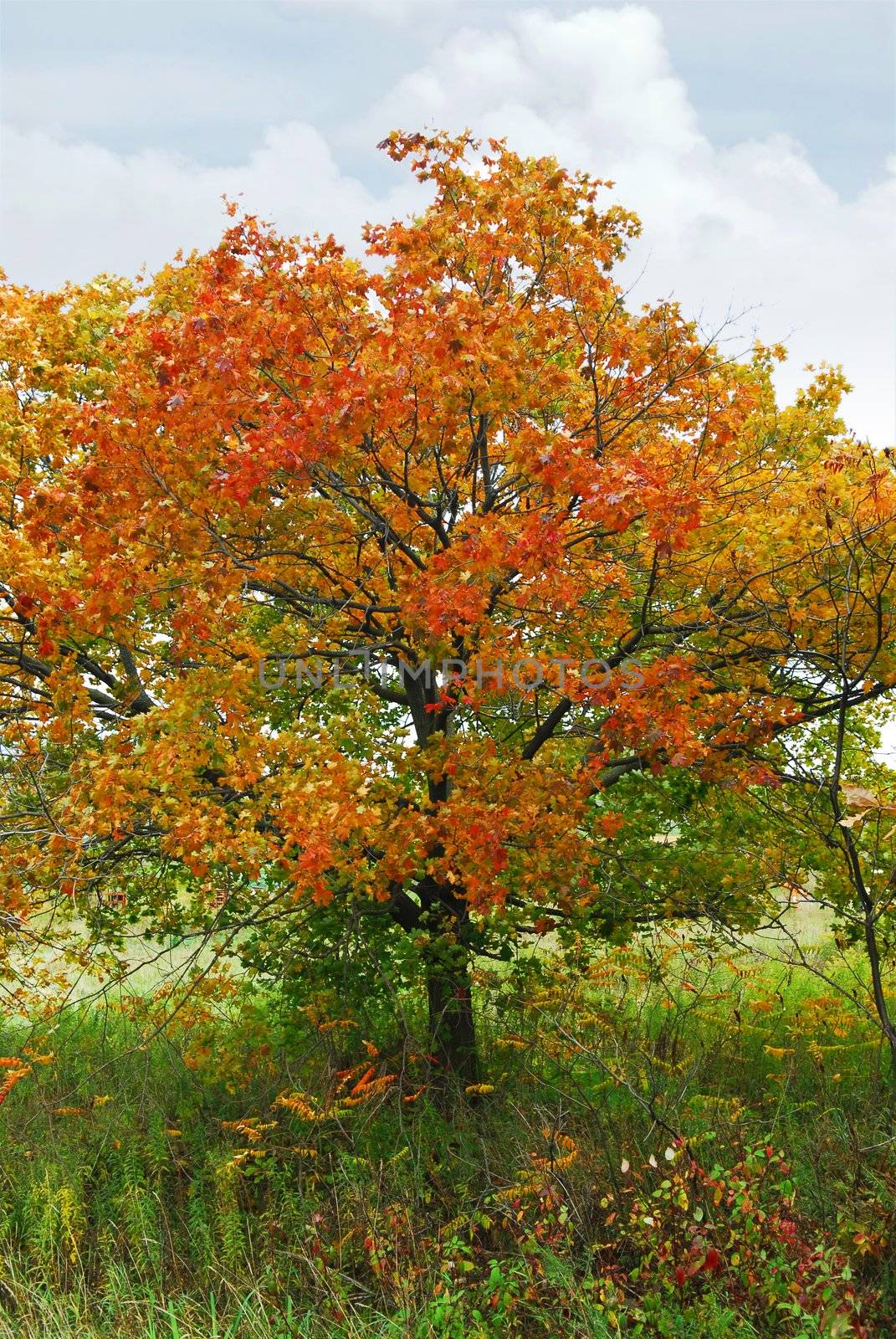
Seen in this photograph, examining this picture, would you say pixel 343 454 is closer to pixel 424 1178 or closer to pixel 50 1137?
pixel 424 1178

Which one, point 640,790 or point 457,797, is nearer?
point 457,797

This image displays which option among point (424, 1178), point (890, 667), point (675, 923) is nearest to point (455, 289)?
point (890, 667)

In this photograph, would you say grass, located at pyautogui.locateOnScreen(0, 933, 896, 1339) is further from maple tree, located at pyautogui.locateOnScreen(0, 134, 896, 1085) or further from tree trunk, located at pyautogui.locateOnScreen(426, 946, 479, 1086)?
maple tree, located at pyautogui.locateOnScreen(0, 134, 896, 1085)

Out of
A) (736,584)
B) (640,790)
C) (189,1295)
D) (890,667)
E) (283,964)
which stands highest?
(736,584)

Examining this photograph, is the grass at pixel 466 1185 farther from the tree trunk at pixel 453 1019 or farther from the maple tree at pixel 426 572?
the maple tree at pixel 426 572

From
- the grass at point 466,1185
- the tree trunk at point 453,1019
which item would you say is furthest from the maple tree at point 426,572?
the grass at point 466,1185

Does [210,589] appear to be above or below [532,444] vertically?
below

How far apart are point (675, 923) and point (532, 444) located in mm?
3951

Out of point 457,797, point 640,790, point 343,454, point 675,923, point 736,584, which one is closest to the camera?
point 343,454

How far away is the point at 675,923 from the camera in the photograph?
7.84 meters

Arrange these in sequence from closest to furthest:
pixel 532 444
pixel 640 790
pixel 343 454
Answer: pixel 532 444
pixel 343 454
pixel 640 790

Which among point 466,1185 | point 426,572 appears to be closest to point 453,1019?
point 466,1185

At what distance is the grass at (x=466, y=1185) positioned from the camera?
471 cm

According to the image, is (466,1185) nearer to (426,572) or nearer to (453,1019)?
(453,1019)
